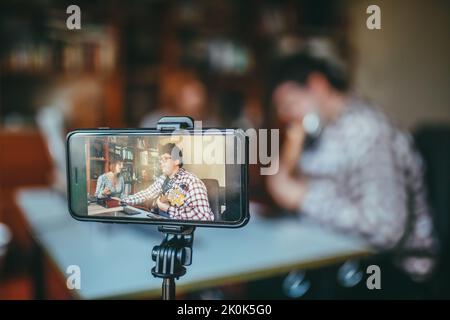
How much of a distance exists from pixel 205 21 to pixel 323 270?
2486mm

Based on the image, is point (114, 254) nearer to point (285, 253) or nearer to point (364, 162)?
point (285, 253)

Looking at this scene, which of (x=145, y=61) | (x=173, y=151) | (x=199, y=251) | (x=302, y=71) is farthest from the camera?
(x=145, y=61)

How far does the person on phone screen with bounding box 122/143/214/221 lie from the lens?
46 centimetres

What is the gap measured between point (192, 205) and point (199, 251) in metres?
0.80

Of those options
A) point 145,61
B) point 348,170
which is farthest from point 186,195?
point 145,61

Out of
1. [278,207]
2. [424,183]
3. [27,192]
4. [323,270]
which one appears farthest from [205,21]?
[323,270]

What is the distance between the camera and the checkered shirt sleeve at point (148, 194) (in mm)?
459

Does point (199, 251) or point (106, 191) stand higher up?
point (106, 191)

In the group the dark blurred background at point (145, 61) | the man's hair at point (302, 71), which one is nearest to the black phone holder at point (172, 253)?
the man's hair at point (302, 71)

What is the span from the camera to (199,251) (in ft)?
4.05

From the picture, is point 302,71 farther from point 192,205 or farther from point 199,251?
point 192,205

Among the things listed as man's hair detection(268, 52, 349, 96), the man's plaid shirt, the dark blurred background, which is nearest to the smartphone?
the man's plaid shirt

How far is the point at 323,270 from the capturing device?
126cm

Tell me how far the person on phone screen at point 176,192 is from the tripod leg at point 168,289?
95 millimetres
